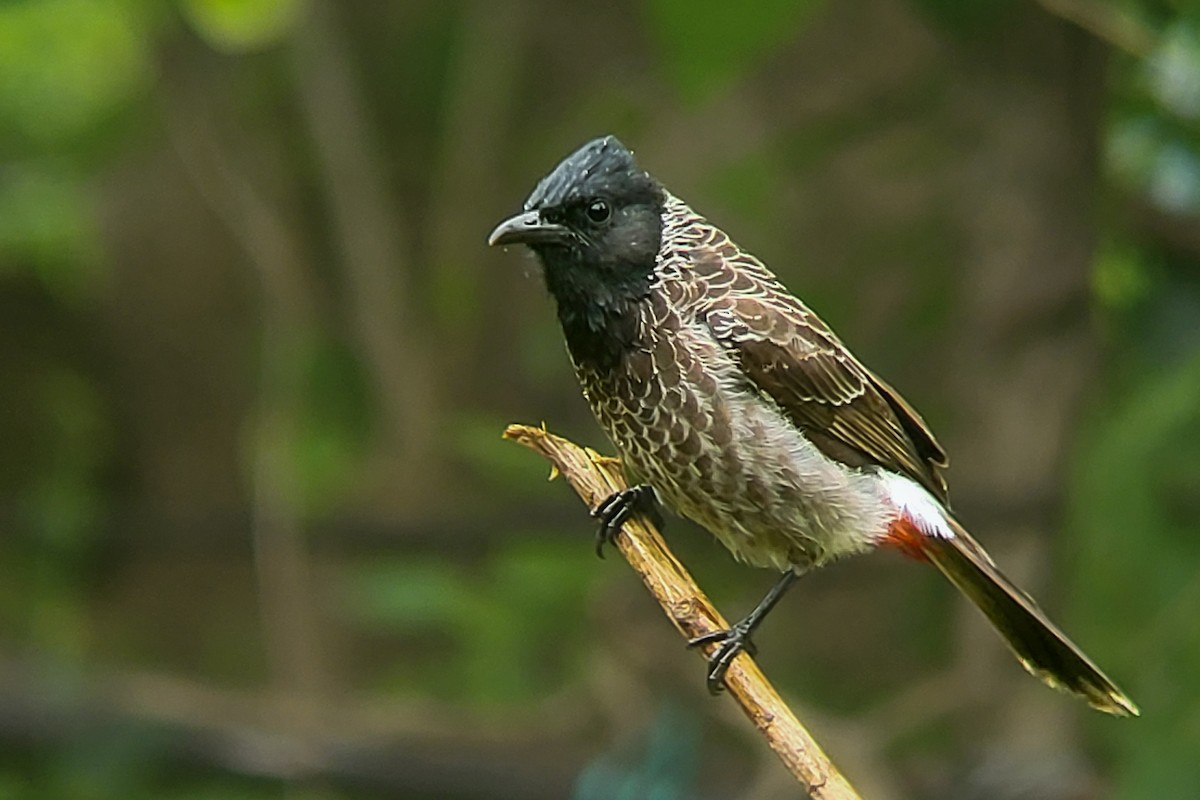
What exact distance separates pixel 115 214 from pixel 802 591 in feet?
8.32

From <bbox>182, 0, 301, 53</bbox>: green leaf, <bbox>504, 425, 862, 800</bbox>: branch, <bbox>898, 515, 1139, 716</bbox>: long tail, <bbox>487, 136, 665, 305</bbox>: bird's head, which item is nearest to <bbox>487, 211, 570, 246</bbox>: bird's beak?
<bbox>487, 136, 665, 305</bbox>: bird's head

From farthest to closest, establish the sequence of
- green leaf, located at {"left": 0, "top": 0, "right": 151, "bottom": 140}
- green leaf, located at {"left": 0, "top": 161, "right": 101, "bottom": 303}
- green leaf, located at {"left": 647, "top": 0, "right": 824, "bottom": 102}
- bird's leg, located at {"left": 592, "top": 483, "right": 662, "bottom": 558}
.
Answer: green leaf, located at {"left": 0, "top": 161, "right": 101, "bottom": 303}
green leaf, located at {"left": 0, "top": 0, "right": 151, "bottom": 140}
green leaf, located at {"left": 647, "top": 0, "right": 824, "bottom": 102}
bird's leg, located at {"left": 592, "top": 483, "right": 662, "bottom": 558}

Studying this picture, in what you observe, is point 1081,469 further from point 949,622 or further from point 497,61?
point 497,61

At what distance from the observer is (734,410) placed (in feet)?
7.25

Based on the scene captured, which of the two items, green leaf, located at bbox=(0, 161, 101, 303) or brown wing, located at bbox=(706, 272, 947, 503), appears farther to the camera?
green leaf, located at bbox=(0, 161, 101, 303)

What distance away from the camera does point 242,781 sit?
404 cm

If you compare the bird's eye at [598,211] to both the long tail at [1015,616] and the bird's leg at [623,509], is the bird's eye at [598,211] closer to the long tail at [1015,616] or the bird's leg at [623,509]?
the bird's leg at [623,509]

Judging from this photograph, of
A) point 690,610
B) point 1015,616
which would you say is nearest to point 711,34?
point 1015,616

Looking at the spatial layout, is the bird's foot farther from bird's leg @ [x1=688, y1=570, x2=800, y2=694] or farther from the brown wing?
the brown wing

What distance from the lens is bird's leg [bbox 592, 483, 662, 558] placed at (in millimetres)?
2152

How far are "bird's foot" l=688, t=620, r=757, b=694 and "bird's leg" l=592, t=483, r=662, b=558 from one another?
0.64ft

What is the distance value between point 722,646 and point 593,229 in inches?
21.3

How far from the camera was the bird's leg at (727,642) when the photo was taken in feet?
6.27

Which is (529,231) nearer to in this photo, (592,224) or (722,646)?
(592,224)
